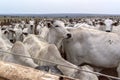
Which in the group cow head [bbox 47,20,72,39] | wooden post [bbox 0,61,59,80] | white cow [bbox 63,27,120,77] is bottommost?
white cow [bbox 63,27,120,77]

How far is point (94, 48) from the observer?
20.7 feet

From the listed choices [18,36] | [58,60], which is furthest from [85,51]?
[18,36]

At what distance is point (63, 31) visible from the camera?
22.0 feet

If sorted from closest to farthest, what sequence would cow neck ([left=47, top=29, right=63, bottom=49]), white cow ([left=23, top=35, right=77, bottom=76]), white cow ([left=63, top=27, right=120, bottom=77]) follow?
white cow ([left=23, top=35, right=77, bottom=76]) → white cow ([left=63, top=27, right=120, bottom=77]) → cow neck ([left=47, top=29, right=63, bottom=49])

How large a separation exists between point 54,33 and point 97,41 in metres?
1.23

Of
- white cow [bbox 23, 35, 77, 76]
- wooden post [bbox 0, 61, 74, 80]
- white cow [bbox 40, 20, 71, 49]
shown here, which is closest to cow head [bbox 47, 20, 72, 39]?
white cow [bbox 40, 20, 71, 49]

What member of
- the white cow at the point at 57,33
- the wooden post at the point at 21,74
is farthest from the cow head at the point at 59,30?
the wooden post at the point at 21,74

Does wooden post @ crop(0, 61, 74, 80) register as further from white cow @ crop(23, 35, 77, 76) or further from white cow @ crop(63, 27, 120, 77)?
white cow @ crop(63, 27, 120, 77)

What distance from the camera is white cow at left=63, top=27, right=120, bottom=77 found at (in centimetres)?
610

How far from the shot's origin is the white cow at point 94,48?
20.0 ft

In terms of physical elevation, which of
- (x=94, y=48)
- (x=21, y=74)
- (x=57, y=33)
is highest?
(x=21, y=74)

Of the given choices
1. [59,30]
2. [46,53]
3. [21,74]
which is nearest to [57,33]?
[59,30]

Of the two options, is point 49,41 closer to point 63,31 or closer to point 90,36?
point 63,31

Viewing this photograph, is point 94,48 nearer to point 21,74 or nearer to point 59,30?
point 59,30
